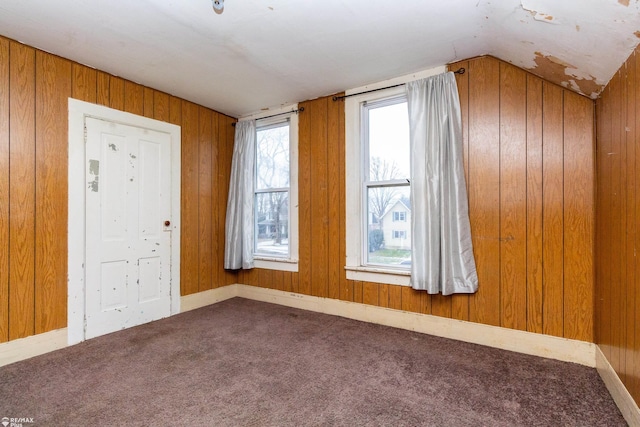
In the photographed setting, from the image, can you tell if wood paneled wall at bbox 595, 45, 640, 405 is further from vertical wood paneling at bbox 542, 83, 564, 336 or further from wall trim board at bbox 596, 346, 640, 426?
vertical wood paneling at bbox 542, 83, 564, 336

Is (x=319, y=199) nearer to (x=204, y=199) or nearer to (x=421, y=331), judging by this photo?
(x=204, y=199)

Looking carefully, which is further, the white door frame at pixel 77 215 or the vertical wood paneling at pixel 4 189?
the white door frame at pixel 77 215

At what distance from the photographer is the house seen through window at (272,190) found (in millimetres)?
3867

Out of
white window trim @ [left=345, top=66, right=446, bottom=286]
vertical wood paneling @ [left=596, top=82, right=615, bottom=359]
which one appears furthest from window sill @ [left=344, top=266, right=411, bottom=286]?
vertical wood paneling @ [left=596, top=82, right=615, bottom=359]

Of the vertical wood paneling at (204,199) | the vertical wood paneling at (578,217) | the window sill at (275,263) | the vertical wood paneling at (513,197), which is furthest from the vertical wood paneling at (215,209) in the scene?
the vertical wood paneling at (578,217)

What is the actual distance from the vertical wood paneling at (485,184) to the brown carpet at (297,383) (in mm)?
385

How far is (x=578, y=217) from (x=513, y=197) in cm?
43

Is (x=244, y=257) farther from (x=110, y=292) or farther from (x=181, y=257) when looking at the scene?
(x=110, y=292)

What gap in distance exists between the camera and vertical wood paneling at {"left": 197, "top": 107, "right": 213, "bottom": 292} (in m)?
3.79

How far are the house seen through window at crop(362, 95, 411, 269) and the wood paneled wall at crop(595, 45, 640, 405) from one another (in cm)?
139

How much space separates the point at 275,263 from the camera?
3.84 m

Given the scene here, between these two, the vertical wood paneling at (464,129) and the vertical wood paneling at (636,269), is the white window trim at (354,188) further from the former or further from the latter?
the vertical wood paneling at (636,269)

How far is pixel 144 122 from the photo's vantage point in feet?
10.4

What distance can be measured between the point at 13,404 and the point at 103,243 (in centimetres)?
138
